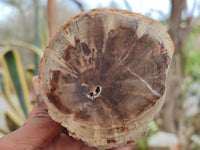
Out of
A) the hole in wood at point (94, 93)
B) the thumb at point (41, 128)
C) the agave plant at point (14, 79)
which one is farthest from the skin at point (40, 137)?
the agave plant at point (14, 79)

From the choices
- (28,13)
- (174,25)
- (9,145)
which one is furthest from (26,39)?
→ (9,145)

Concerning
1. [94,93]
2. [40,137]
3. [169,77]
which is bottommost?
[169,77]

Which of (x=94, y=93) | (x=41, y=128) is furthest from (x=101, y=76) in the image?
(x=41, y=128)

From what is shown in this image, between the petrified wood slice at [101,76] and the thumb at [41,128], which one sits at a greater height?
the petrified wood slice at [101,76]

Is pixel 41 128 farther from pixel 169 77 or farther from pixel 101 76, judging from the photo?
pixel 169 77

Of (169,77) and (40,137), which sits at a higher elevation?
(40,137)

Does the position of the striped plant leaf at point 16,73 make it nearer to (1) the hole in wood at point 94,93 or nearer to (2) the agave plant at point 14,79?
(2) the agave plant at point 14,79
